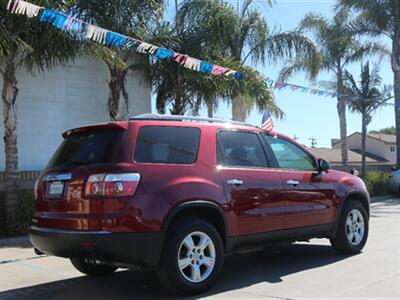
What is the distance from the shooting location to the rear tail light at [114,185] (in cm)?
558

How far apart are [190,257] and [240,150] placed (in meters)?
1.54

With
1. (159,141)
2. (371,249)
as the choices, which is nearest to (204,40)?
(371,249)

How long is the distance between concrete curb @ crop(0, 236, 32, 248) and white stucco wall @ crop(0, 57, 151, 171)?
295 cm

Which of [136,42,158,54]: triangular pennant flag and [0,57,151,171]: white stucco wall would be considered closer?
[136,42,158,54]: triangular pennant flag

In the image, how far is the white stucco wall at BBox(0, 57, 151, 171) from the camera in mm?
13484

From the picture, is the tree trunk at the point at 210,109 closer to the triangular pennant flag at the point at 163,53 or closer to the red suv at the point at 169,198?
the triangular pennant flag at the point at 163,53

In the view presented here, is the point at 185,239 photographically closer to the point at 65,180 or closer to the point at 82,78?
the point at 65,180

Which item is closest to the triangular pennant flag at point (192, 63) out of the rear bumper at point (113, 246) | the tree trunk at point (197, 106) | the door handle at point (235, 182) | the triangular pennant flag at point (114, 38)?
the triangular pennant flag at point (114, 38)

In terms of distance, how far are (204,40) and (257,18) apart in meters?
3.17

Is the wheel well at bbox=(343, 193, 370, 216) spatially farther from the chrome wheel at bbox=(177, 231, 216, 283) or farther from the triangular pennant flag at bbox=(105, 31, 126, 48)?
the triangular pennant flag at bbox=(105, 31, 126, 48)

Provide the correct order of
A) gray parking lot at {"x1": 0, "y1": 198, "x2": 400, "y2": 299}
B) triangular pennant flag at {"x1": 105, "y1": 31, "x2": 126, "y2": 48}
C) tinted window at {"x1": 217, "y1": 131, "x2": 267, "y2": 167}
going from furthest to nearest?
triangular pennant flag at {"x1": 105, "y1": 31, "x2": 126, "y2": 48} → tinted window at {"x1": 217, "y1": 131, "x2": 267, "y2": 167} → gray parking lot at {"x1": 0, "y1": 198, "x2": 400, "y2": 299}

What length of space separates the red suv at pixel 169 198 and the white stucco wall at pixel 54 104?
23.5 feet

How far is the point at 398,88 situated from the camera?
24.2 metres

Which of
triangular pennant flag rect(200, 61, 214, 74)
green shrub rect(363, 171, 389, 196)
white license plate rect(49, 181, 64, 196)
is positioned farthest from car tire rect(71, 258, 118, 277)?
green shrub rect(363, 171, 389, 196)
